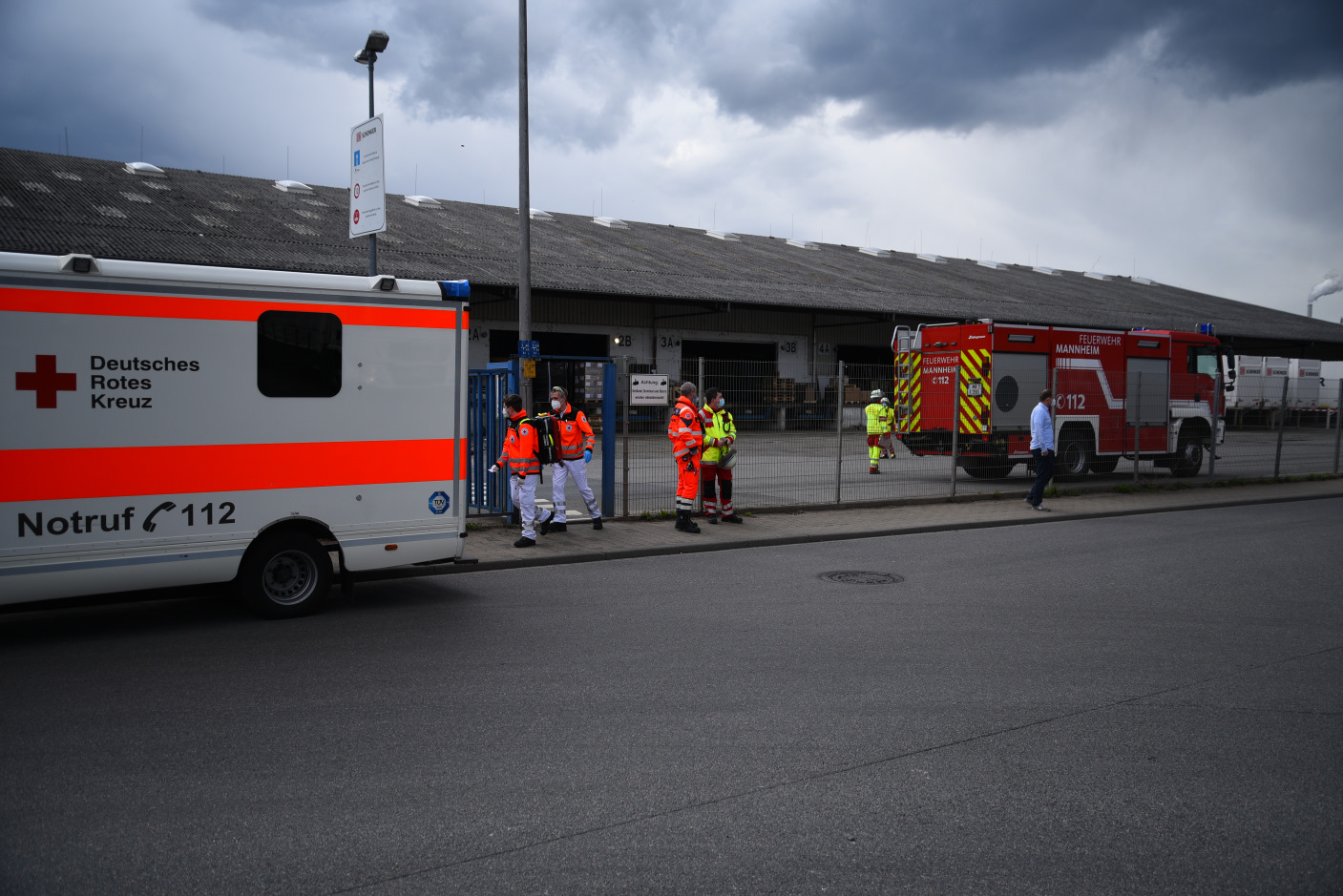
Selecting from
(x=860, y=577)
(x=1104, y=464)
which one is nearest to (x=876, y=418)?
(x=1104, y=464)

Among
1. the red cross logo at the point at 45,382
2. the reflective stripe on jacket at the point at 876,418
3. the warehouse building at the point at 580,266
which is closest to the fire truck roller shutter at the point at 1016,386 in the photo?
the reflective stripe on jacket at the point at 876,418

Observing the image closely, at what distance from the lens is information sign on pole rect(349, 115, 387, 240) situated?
11.5 metres

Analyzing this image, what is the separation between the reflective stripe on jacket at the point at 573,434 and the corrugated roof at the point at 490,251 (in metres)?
14.6

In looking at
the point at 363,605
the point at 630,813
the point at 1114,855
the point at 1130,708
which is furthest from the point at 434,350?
the point at 1114,855

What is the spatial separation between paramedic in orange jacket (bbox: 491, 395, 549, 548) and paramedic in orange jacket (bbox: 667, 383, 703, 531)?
2030 millimetres

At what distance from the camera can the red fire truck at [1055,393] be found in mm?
18719

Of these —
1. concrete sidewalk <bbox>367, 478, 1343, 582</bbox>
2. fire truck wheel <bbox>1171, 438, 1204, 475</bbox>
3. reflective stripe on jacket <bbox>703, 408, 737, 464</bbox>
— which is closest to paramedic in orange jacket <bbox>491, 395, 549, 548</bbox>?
concrete sidewalk <bbox>367, 478, 1343, 582</bbox>

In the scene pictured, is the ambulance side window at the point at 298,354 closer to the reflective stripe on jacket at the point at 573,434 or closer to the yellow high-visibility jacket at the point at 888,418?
the reflective stripe on jacket at the point at 573,434

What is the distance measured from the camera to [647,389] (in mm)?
13328

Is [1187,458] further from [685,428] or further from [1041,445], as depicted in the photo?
[685,428]

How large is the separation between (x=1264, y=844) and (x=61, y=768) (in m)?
5.06

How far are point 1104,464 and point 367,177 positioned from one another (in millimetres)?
A: 15317

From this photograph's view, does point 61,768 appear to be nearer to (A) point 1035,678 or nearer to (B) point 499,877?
(B) point 499,877

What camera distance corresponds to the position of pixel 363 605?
8.24 metres
